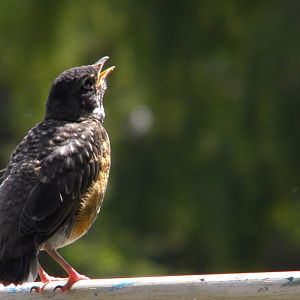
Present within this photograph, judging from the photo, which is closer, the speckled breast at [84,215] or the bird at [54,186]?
the bird at [54,186]

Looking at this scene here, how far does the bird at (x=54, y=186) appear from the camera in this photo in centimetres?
663

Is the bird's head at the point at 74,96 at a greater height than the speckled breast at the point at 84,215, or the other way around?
the bird's head at the point at 74,96

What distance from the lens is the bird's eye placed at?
7.70 metres

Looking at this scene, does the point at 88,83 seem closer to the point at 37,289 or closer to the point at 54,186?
the point at 54,186

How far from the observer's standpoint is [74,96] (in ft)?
25.2

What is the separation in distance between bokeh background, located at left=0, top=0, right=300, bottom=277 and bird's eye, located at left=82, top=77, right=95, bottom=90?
3.32 metres

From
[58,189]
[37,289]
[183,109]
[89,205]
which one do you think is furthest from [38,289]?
[183,109]

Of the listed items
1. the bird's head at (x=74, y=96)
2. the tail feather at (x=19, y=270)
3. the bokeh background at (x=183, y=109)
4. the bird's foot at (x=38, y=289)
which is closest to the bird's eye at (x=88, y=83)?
the bird's head at (x=74, y=96)

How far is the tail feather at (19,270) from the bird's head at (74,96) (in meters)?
1.26

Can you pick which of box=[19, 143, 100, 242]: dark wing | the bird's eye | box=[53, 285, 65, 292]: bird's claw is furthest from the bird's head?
box=[53, 285, 65, 292]: bird's claw

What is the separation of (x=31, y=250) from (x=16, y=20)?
525 cm

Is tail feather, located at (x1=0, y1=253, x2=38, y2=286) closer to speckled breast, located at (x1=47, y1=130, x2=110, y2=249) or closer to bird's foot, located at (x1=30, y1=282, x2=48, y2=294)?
bird's foot, located at (x1=30, y1=282, x2=48, y2=294)

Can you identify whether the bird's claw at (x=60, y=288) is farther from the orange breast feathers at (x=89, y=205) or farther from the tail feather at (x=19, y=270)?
the orange breast feathers at (x=89, y=205)

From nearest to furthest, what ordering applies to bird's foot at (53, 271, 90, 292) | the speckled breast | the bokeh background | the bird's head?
1. bird's foot at (53, 271, 90, 292)
2. the speckled breast
3. the bird's head
4. the bokeh background
